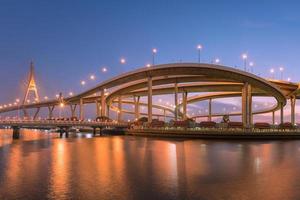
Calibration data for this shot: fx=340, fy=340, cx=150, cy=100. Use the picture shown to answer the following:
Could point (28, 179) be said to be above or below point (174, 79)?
below

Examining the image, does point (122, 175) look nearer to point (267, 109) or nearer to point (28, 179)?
point (28, 179)

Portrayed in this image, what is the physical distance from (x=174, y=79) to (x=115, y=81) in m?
17.5

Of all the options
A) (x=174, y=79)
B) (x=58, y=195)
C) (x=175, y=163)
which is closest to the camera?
(x=58, y=195)

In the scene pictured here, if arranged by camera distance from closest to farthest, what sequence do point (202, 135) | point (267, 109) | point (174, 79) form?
point (202, 135) → point (174, 79) → point (267, 109)

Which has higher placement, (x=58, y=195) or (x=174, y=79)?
(x=174, y=79)

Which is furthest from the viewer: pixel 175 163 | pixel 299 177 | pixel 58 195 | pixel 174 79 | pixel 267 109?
pixel 267 109

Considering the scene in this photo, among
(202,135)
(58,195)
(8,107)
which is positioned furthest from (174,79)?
(8,107)

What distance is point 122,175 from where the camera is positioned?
23672mm

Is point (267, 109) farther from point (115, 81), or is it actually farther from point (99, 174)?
point (99, 174)

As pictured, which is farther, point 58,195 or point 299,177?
point 299,177

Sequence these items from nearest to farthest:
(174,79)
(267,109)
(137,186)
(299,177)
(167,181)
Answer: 1. (137,186)
2. (167,181)
3. (299,177)
4. (174,79)
5. (267,109)

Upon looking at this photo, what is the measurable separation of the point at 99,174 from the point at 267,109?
161 meters

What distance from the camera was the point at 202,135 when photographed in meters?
68.3

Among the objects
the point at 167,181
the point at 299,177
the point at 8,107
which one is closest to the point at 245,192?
the point at 167,181
